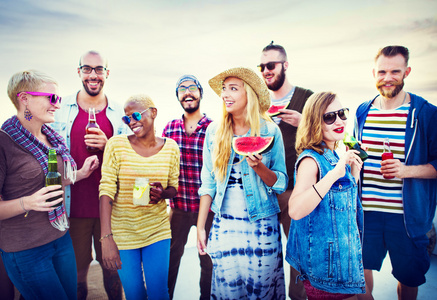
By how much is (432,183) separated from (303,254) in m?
1.77

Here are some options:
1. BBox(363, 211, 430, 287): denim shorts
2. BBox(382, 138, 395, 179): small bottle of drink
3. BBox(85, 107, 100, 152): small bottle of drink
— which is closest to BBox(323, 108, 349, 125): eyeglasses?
BBox(382, 138, 395, 179): small bottle of drink

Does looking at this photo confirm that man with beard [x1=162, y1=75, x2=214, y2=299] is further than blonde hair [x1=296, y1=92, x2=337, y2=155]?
Yes

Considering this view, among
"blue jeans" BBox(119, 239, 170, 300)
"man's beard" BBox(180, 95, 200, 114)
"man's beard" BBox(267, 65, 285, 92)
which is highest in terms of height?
"man's beard" BBox(267, 65, 285, 92)

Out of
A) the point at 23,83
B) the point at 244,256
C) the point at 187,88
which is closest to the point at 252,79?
the point at 187,88

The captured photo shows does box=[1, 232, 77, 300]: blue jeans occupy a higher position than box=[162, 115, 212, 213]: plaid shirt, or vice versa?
box=[162, 115, 212, 213]: plaid shirt

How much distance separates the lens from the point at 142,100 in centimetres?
256

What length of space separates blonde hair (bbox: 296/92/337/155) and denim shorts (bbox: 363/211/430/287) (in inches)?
52.5

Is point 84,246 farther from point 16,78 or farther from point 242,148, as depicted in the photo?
point 242,148

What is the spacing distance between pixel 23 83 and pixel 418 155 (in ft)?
12.3

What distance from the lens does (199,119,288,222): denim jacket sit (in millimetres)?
2295

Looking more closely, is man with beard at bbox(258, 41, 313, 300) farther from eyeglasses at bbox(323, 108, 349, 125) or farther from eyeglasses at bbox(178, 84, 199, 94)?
eyeglasses at bbox(323, 108, 349, 125)

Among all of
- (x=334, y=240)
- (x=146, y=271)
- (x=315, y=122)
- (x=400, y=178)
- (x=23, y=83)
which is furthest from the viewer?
(x=400, y=178)

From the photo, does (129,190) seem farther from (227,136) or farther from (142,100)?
(227,136)

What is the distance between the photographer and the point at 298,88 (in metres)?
3.56
